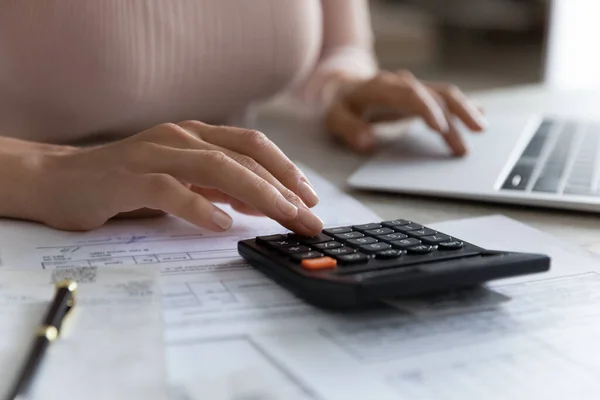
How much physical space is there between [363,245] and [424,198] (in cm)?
24

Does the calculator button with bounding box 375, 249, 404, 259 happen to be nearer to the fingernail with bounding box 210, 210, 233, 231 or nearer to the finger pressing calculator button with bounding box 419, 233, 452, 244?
the finger pressing calculator button with bounding box 419, 233, 452, 244

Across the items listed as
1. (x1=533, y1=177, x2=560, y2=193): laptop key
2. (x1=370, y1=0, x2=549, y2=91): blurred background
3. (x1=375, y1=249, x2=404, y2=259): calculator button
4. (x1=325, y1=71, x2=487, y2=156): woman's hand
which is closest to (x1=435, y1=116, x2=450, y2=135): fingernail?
(x1=325, y1=71, x2=487, y2=156): woman's hand

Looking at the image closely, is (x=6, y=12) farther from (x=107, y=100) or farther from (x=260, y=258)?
(x=260, y=258)

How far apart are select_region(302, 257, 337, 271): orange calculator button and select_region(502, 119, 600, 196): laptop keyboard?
283mm

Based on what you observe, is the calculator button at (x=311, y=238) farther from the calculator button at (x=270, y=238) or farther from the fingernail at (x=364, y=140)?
the fingernail at (x=364, y=140)

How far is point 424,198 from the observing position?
2.18 feet

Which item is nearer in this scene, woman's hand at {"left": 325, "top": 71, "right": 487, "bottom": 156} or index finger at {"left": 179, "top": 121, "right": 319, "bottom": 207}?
index finger at {"left": 179, "top": 121, "right": 319, "bottom": 207}

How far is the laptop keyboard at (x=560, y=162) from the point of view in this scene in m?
0.65

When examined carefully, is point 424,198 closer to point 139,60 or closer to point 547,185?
point 547,185

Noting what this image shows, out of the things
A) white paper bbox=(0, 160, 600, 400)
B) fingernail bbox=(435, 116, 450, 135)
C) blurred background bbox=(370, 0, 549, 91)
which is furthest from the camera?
blurred background bbox=(370, 0, 549, 91)

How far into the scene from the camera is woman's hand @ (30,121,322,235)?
1.65ft

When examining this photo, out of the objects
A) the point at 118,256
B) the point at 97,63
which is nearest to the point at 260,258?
the point at 118,256

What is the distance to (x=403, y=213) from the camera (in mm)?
620

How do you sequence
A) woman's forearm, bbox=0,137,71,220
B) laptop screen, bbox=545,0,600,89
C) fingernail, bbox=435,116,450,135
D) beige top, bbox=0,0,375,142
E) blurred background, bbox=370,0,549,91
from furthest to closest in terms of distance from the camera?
blurred background, bbox=370,0,549,91 → laptop screen, bbox=545,0,600,89 → fingernail, bbox=435,116,450,135 → beige top, bbox=0,0,375,142 → woman's forearm, bbox=0,137,71,220
